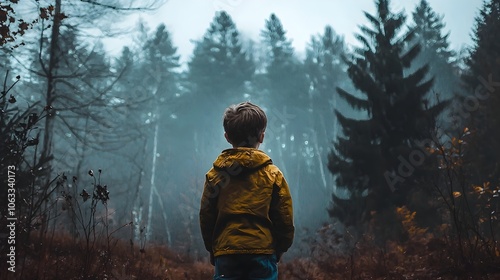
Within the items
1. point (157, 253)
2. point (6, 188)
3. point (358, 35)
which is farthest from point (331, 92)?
point (6, 188)

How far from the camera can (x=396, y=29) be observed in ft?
47.3

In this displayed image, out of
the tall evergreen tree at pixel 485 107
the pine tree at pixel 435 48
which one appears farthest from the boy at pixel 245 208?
the pine tree at pixel 435 48

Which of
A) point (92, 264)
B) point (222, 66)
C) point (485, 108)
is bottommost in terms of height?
point (92, 264)

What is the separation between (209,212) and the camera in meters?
2.67

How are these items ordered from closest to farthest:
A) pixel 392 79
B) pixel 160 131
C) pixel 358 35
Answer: pixel 392 79 → pixel 358 35 → pixel 160 131

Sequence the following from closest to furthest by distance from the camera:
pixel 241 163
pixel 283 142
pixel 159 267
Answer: pixel 241 163
pixel 159 267
pixel 283 142

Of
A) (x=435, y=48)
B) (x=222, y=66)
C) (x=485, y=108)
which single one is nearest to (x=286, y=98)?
(x=222, y=66)

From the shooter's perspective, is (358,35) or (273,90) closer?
(358,35)

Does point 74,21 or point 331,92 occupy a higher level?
point 331,92

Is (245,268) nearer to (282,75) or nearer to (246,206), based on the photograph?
(246,206)

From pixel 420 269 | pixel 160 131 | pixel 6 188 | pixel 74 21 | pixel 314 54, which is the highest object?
pixel 314 54

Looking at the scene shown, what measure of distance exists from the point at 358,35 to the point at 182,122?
26.5 m

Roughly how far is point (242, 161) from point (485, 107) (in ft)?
50.2

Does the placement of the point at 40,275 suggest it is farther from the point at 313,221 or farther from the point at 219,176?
the point at 313,221
